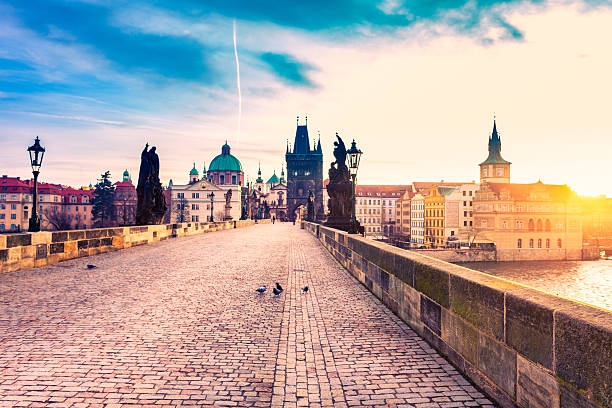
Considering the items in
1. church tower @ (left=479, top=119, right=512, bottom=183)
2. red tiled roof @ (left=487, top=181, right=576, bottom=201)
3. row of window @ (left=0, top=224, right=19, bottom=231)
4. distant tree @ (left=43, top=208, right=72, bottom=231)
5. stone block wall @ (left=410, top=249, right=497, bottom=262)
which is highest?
church tower @ (left=479, top=119, right=512, bottom=183)

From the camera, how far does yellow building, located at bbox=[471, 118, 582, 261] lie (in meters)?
72.2

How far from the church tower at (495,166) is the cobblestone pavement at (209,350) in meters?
107

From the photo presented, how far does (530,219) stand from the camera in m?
74.2

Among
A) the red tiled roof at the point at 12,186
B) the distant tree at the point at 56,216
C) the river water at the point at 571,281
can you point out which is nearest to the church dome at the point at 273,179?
the distant tree at the point at 56,216

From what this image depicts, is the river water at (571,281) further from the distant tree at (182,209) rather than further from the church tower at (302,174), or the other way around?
the distant tree at (182,209)

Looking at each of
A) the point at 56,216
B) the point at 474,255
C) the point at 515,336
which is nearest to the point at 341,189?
the point at 515,336

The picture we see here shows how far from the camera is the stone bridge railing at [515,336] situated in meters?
2.30

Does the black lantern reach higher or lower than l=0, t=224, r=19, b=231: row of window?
higher

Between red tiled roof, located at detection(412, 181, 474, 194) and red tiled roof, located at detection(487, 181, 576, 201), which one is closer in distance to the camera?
red tiled roof, located at detection(487, 181, 576, 201)

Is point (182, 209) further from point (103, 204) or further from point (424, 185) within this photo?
point (424, 185)

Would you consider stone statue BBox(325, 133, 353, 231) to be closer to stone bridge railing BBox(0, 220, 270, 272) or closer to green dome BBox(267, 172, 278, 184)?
stone bridge railing BBox(0, 220, 270, 272)

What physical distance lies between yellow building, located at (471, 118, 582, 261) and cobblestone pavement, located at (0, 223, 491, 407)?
238 ft

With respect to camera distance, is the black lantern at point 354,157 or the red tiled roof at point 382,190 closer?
the black lantern at point 354,157

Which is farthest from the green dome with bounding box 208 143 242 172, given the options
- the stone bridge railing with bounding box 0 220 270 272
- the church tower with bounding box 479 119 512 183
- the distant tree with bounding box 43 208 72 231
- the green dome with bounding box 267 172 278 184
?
the stone bridge railing with bounding box 0 220 270 272
